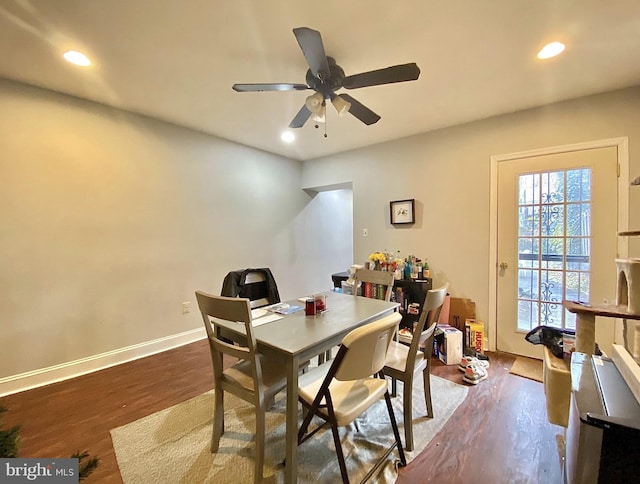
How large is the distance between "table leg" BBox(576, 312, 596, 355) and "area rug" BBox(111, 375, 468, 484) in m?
0.96

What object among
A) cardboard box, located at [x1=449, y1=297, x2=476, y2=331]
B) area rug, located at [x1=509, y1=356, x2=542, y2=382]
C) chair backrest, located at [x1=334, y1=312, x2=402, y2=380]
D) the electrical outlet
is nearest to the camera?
chair backrest, located at [x1=334, y1=312, x2=402, y2=380]

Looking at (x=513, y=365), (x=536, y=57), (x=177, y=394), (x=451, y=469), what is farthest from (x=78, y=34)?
(x=513, y=365)

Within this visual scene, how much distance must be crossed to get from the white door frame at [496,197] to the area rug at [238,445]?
4.18 feet

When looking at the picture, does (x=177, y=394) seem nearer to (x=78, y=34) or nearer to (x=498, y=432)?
(x=498, y=432)

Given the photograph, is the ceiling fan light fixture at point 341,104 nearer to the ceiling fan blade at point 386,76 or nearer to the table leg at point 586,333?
the ceiling fan blade at point 386,76

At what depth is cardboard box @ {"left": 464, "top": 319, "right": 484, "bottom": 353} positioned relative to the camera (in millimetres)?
2930

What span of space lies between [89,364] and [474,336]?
3737mm

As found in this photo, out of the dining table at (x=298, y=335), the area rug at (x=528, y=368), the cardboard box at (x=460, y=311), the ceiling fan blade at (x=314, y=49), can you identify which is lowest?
the area rug at (x=528, y=368)

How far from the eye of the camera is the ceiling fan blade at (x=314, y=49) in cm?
135

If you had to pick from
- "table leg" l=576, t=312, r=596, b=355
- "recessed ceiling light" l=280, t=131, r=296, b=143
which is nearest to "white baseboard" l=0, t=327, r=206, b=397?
"recessed ceiling light" l=280, t=131, r=296, b=143

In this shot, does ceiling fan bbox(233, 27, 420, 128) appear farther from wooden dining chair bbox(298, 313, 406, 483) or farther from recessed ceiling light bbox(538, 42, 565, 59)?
wooden dining chair bbox(298, 313, 406, 483)

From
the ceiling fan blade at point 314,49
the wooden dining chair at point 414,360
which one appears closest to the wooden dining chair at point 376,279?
the wooden dining chair at point 414,360

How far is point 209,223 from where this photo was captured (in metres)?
3.53

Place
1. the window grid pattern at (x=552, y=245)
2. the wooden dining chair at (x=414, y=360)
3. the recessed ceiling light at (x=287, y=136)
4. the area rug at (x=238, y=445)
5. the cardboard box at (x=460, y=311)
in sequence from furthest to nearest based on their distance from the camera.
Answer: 1. the recessed ceiling light at (x=287, y=136)
2. the cardboard box at (x=460, y=311)
3. the window grid pattern at (x=552, y=245)
4. the wooden dining chair at (x=414, y=360)
5. the area rug at (x=238, y=445)
